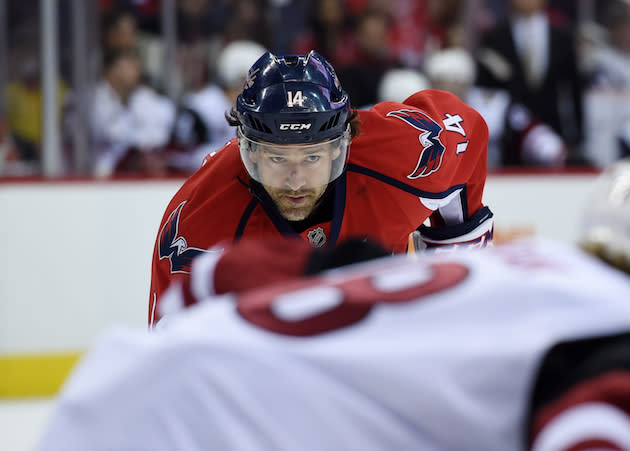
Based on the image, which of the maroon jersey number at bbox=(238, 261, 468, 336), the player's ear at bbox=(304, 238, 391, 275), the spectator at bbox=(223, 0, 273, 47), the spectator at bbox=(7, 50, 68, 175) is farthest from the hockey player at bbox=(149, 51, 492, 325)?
the spectator at bbox=(223, 0, 273, 47)

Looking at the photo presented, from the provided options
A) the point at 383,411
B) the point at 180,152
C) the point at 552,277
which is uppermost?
the point at 552,277

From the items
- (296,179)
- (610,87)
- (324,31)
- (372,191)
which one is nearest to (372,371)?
(296,179)

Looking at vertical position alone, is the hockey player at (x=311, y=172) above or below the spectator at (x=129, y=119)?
above

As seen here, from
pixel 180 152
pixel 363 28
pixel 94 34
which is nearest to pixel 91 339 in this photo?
pixel 180 152

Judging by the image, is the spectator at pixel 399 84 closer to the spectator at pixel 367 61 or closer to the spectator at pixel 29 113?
the spectator at pixel 367 61

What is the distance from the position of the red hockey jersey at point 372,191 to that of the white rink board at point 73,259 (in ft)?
6.24

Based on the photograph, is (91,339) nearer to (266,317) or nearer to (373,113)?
Answer: (373,113)

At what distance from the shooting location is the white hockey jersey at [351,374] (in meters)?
0.89

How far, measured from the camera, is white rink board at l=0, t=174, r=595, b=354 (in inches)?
152

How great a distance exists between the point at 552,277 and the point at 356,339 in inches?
8.1

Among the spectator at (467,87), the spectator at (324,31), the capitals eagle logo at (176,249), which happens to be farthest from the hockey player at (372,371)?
the spectator at (324,31)

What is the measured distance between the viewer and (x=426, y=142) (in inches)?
84.0

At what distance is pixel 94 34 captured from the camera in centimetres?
419

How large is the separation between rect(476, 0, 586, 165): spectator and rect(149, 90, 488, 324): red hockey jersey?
8.46ft
